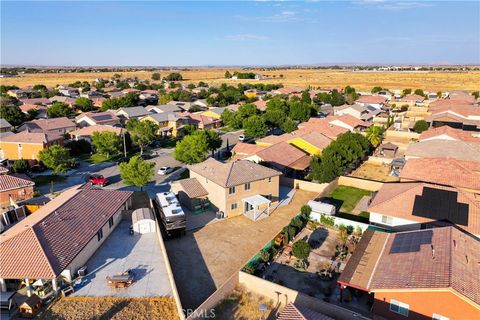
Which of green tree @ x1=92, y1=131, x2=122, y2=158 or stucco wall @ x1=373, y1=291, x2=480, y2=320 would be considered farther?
green tree @ x1=92, y1=131, x2=122, y2=158

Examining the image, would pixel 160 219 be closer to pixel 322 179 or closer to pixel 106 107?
pixel 322 179

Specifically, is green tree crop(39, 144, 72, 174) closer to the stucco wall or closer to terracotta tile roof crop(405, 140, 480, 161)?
the stucco wall

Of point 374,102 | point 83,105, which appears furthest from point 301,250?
point 83,105

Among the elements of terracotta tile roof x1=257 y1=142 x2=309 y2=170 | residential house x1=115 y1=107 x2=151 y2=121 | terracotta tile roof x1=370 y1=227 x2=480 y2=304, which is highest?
residential house x1=115 y1=107 x2=151 y2=121

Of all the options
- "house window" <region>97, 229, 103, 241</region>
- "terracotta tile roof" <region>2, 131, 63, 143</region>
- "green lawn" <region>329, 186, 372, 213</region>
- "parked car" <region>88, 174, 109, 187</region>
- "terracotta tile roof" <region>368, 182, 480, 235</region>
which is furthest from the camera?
"terracotta tile roof" <region>2, 131, 63, 143</region>

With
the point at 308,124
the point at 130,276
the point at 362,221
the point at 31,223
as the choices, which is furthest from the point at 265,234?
the point at 308,124

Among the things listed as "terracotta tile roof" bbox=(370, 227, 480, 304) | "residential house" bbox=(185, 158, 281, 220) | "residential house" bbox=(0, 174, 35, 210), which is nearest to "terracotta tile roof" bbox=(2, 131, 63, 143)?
"residential house" bbox=(0, 174, 35, 210)

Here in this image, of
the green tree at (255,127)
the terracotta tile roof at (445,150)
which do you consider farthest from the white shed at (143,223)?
the terracotta tile roof at (445,150)
